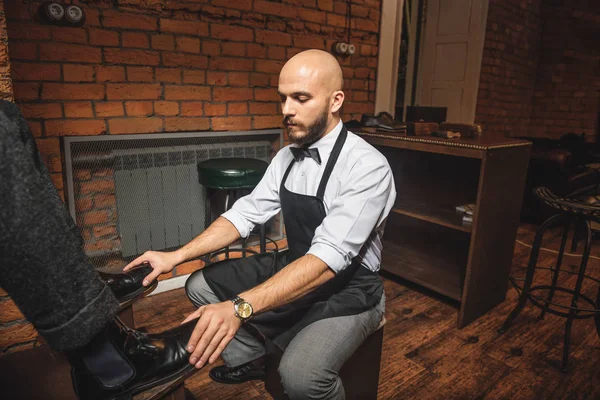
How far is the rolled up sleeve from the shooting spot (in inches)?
48.7

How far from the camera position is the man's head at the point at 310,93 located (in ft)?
4.62

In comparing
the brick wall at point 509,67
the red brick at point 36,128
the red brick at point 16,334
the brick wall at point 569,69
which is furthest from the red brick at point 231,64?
the brick wall at point 569,69

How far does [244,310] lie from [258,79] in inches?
78.9

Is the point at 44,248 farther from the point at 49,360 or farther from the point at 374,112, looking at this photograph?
the point at 374,112

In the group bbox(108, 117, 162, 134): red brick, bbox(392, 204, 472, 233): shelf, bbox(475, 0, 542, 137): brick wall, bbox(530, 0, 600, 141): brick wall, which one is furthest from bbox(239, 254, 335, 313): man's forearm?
bbox(530, 0, 600, 141): brick wall

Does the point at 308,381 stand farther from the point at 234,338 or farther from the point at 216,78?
the point at 216,78

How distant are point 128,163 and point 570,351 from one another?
99.2 inches

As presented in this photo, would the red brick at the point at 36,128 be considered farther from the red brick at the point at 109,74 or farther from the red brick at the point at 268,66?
the red brick at the point at 268,66

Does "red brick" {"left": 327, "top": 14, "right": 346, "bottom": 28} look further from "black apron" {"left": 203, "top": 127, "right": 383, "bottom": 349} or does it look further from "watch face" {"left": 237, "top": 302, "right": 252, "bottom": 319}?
"watch face" {"left": 237, "top": 302, "right": 252, "bottom": 319}

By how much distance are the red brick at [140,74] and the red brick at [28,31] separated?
40cm

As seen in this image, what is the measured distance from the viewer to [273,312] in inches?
54.3

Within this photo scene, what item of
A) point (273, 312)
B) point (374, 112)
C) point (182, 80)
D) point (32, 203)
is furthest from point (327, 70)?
point (374, 112)

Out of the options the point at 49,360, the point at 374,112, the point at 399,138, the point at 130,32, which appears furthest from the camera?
the point at 374,112

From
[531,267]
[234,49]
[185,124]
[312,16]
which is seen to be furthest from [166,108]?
[531,267]
